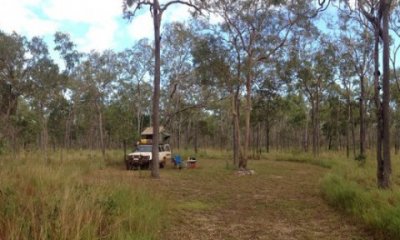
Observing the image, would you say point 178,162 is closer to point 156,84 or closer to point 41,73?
point 156,84

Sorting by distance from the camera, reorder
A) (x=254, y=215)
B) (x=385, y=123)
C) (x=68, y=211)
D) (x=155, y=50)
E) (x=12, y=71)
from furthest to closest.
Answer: (x=12, y=71)
(x=155, y=50)
(x=385, y=123)
(x=254, y=215)
(x=68, y=211)

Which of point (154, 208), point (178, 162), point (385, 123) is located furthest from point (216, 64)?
point (154, 208)

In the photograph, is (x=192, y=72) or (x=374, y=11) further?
(x=192, y=72)

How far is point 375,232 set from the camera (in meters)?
7.54

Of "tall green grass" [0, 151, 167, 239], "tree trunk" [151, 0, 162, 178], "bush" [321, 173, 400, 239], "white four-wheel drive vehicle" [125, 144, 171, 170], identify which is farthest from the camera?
"white four-wheel drive vehicle" [125, 144, 171, 170]

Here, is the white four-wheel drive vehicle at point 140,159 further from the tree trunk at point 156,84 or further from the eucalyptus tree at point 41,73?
the eucalyptus tree at point 41,73

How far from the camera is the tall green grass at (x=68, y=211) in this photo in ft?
16.9

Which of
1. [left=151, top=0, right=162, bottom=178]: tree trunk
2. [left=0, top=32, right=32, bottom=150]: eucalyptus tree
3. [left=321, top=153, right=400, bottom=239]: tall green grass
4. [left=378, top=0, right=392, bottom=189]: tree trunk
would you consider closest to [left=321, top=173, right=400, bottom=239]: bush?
[left=321, top=153, right=400, bottom=239]: tall green grass

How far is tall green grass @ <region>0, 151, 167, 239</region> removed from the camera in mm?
5145

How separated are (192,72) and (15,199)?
103 ft

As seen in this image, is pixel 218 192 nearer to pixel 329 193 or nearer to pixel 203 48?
pixel 329 193

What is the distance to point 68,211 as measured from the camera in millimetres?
5621

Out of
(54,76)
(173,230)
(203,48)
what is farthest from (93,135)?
(173,230)

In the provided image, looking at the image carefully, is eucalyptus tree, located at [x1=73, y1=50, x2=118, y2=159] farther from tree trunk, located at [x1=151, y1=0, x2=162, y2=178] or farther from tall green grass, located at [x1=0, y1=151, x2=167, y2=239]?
tall green grass, located at [x1=0, y1=151, x2=167, y2=239]
